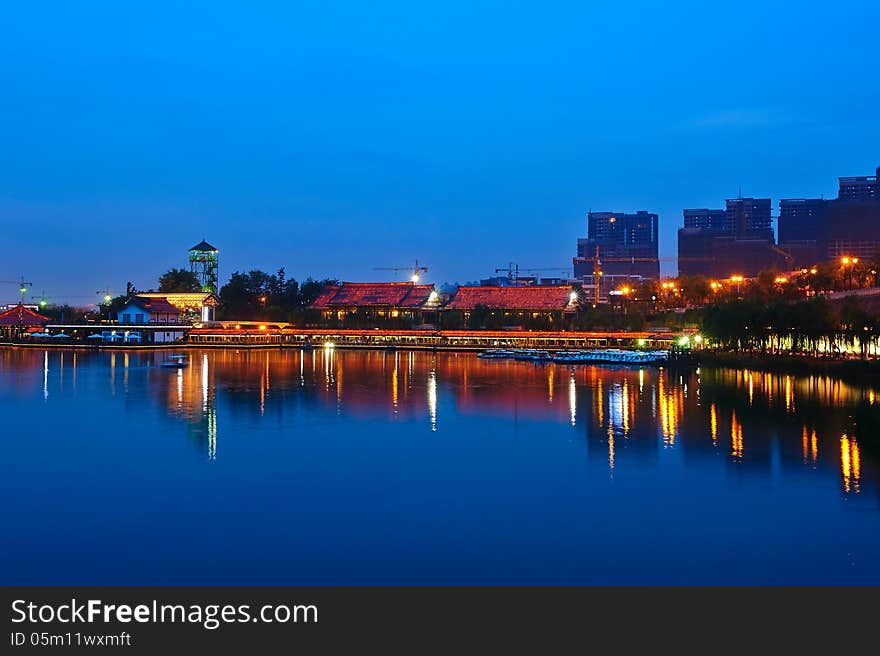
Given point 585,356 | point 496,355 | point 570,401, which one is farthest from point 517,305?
point 570,401

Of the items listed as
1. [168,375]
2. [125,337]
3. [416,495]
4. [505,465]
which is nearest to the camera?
[416,495]

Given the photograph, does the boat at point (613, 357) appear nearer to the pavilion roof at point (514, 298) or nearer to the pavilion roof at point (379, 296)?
the pavilion roof at point (514, 298)

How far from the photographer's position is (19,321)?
250 feet

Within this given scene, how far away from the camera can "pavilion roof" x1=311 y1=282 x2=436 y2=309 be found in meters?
79.2

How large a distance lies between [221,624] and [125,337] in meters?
65.8

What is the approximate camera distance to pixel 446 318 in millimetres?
78500

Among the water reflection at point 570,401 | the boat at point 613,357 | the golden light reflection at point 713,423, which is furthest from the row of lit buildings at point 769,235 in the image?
the golden light reflection at point 713,423

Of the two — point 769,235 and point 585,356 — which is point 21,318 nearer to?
point 585,356

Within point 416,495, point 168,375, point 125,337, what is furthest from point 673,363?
point 125,337

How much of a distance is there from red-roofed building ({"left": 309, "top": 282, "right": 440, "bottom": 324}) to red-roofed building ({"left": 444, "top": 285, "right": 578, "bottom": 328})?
2357 mm

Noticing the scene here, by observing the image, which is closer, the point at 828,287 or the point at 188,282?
the point at 828,287

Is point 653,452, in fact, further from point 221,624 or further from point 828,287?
point 828,287

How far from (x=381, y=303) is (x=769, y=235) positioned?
11252 cm

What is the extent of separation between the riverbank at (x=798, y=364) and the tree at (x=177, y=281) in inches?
2171
